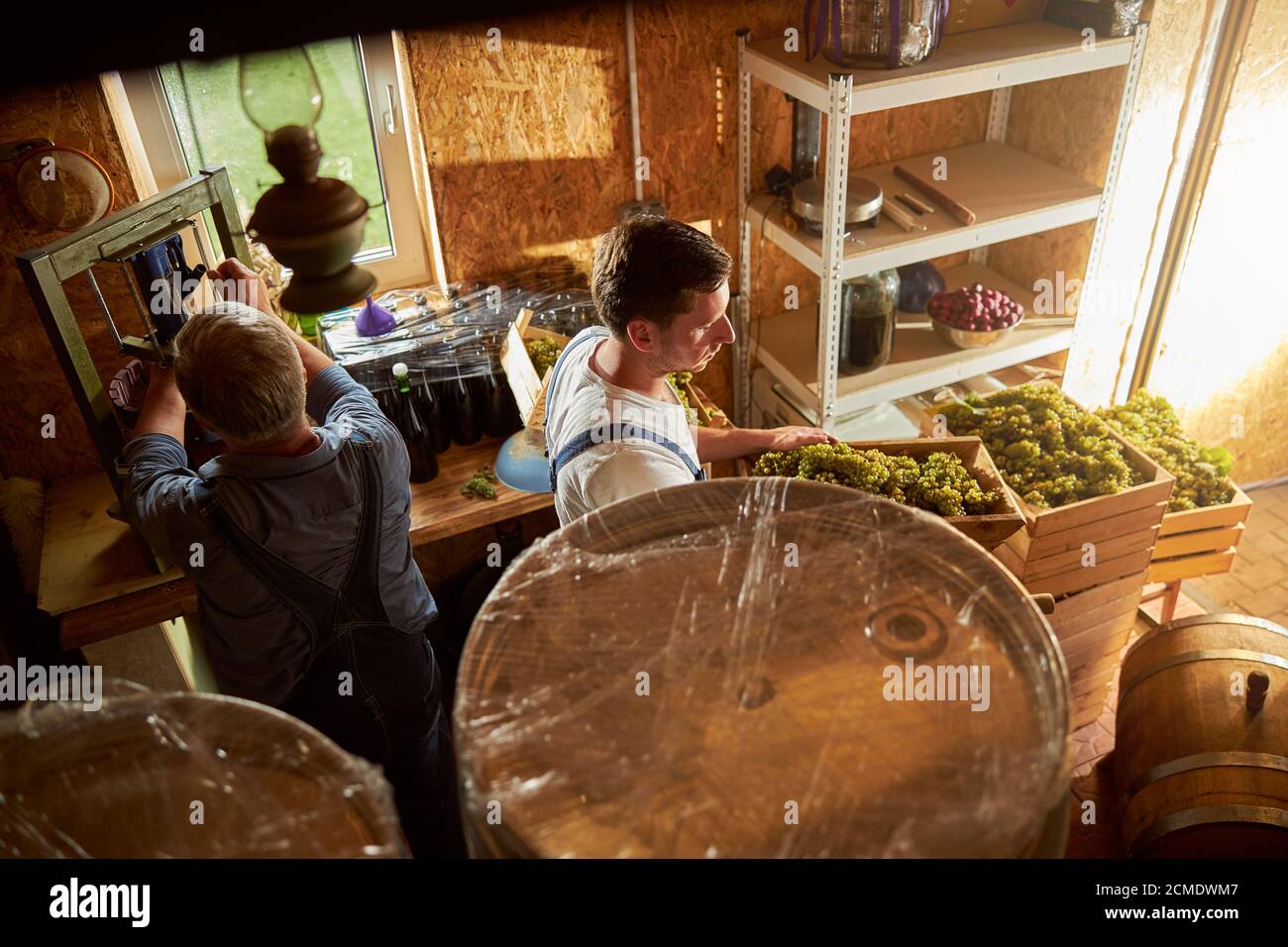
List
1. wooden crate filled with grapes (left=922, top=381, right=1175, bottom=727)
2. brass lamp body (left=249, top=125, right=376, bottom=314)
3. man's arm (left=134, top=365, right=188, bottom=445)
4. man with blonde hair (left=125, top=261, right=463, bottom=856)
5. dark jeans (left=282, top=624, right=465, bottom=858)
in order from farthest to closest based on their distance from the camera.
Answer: wooden crate filled with grapes (left=922, top=381, right=1175, bottom=727), dark jeans (left=282, top=624, right=465, bottom=858), man's arm (left=134, top=365, right=188, bottom=445), man with blonde hair (left=125, top=261, right=463, bottom=856), brass lamp body (left=249, top=125, right=376, bottom=314)

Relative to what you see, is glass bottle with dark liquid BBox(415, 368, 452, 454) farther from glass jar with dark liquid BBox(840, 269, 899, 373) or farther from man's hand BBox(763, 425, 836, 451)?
glass jar with dark liquid BBox(840, 269, 899, 373)

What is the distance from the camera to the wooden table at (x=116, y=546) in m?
2.77

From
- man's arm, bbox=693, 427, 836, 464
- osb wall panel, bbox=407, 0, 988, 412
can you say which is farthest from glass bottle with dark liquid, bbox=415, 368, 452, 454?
man's arm, bbox=693, 427, 836, 464

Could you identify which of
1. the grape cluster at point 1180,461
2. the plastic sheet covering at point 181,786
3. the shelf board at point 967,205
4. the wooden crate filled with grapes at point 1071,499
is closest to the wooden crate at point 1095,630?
the wooden crate filled with grapes at point 1071,499

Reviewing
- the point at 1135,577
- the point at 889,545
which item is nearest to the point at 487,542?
the point at 1135,577

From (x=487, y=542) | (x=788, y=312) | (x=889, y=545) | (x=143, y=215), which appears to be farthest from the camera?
(x=788, y=312)

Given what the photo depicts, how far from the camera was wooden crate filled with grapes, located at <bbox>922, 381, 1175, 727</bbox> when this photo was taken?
2881 millimetres

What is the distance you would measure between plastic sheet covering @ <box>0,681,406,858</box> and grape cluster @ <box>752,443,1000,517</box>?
5.42 ft

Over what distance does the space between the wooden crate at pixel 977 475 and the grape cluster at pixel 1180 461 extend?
1261 mm

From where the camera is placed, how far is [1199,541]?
3.56 m

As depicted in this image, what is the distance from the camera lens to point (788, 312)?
4340mm
